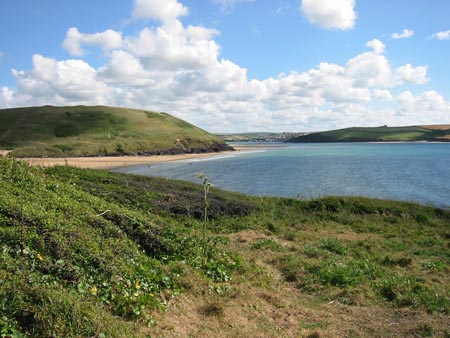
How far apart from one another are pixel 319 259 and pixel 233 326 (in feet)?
25.0

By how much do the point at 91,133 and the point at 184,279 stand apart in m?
130

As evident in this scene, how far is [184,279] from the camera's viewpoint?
402 inches

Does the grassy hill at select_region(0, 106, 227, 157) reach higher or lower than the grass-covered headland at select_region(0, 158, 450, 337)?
higher

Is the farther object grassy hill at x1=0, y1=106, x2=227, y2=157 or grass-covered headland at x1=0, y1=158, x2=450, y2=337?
grassy hill at x1=0, y1=106, x2=227, y2=157

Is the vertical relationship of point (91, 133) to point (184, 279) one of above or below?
A: above

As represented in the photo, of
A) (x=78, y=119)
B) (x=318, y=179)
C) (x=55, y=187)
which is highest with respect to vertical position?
(x=78, y=119)

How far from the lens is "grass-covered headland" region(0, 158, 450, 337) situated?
7.23m

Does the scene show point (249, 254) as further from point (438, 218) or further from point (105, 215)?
point (438, 218)

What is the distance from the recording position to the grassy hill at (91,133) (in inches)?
4141

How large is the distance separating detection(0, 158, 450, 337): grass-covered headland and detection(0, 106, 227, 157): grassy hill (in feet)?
289

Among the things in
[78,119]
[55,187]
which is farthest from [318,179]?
[78,119]

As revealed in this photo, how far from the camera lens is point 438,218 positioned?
A: 24953 mm

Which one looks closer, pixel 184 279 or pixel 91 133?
pixel 184 279

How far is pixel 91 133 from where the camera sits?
131250 millimetres
